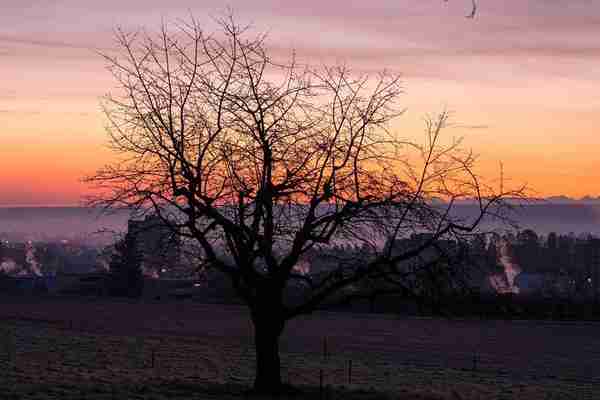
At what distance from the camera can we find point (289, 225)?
2138cm

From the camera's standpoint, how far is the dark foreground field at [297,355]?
81.8 feet

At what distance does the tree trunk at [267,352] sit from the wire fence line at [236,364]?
2.65 meters

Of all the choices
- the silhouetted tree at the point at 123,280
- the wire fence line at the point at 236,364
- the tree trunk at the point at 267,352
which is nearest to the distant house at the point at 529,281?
the silhouetted tree at the point at 123,280

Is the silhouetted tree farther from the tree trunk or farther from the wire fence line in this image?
the tree trunk

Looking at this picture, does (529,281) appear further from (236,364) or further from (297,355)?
(236,364)

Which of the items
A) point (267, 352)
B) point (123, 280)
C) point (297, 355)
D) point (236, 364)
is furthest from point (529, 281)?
point (267, 352)

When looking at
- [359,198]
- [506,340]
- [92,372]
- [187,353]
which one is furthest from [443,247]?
[506,340]

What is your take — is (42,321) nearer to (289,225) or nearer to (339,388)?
(339,388)

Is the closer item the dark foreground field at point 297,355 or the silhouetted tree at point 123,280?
the dark foreground field at point 297,355

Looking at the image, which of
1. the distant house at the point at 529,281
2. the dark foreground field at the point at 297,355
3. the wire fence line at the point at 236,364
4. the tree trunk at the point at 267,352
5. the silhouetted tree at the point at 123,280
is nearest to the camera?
the tree trunk at the point at 267,352

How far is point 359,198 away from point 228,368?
47.0 ft

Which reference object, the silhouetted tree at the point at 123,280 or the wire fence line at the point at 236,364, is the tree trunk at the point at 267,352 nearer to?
the wire fence line at the point at 236,364

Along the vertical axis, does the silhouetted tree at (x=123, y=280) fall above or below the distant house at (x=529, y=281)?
below

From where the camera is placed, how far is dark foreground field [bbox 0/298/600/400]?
24.9m
